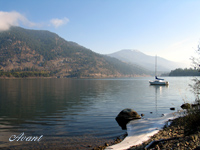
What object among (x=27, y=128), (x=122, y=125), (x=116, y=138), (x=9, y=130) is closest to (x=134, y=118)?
(x=122, y=125)

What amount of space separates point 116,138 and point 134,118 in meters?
6.44

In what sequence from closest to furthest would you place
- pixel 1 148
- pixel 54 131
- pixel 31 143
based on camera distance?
1. pixel 1 148
2. pixel 31 143
3. pixel 54 131

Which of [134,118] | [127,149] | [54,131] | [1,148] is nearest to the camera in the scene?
[127,149]

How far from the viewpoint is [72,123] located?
57.9 feet

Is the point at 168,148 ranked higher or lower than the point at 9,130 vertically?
higher

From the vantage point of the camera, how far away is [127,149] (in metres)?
9.76

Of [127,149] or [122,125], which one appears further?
[122,125]

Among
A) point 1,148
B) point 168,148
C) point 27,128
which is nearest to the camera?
point 168,148

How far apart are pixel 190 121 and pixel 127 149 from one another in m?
4.15

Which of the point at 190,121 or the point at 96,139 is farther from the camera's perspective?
the point at 96,139

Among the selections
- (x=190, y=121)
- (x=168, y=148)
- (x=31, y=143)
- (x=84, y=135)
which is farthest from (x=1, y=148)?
(x=190, y=121)

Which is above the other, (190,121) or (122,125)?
(190,121)

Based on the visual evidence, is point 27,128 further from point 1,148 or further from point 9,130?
point 1,148

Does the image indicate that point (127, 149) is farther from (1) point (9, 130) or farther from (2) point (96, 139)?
(1) point (9, 130)
